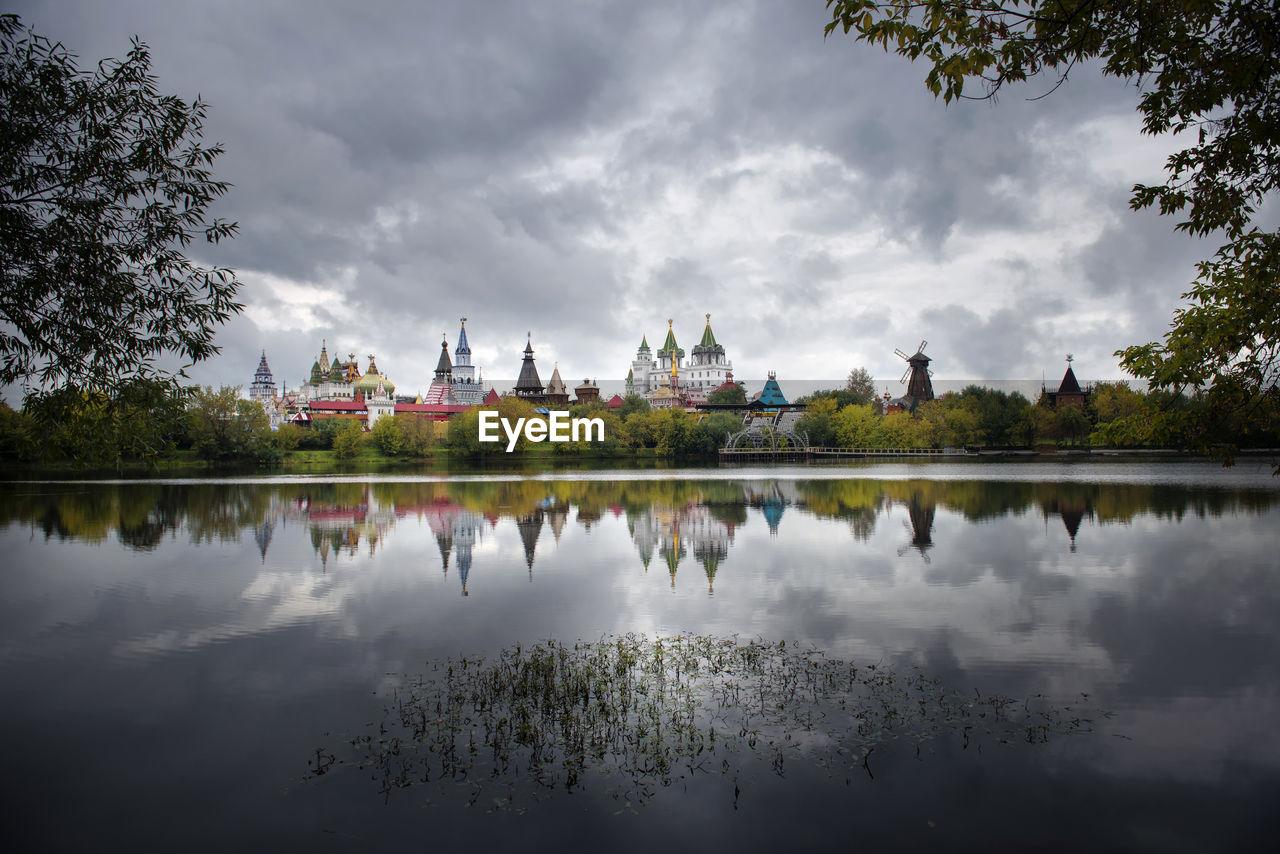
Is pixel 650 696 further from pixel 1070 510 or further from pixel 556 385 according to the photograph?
pixel 556 385

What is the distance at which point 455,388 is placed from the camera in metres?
158

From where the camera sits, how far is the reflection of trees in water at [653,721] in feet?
22.7

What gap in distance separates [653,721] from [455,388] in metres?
156

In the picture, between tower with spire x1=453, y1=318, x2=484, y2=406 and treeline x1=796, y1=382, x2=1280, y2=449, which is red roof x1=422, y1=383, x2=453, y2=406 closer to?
tower with spire x1=453, y1=318, x2=484, y2=406

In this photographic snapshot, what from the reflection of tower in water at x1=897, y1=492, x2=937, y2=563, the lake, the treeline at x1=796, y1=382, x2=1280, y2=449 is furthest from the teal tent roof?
the lake

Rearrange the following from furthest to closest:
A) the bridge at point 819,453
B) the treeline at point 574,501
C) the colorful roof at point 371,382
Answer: the colorful roof at point 371,382 < the bridge at point 819,453 < the treeline at point 574,501

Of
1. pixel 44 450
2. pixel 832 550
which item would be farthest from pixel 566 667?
pixel 832 550

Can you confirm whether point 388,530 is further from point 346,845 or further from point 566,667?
point 346,845

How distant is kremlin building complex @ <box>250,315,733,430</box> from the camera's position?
135750 millimetres

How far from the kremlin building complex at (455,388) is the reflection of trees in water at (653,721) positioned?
110455 millimetres

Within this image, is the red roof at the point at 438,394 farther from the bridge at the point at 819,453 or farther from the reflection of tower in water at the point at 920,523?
the reflection of tower in water at the point at 920,523

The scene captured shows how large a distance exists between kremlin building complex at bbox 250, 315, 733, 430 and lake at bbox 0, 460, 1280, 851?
103970 mm

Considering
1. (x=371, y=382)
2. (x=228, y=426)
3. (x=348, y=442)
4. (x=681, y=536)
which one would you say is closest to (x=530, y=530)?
(x=681, y=536)

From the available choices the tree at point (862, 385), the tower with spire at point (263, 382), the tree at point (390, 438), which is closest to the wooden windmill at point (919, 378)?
the tree at point (862, 385)
